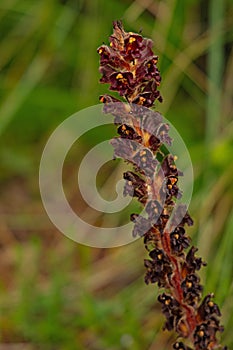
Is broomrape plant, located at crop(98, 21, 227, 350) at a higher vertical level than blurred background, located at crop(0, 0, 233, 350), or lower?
lower

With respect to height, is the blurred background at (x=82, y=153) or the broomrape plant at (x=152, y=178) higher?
the blurred background at (x=82, y=153)

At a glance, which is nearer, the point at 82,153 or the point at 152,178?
the point at 152,178

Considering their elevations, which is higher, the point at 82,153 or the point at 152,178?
the point at 82,153

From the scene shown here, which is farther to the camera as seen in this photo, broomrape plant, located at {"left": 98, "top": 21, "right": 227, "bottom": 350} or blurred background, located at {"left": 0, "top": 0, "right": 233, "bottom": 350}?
blurred background, located at {"left": 0, "top": 0, "right": 233, "bottom": 350}

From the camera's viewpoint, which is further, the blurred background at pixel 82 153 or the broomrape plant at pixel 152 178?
the blurred background at pixel 82 153

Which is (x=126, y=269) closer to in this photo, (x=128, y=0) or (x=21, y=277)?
(x=21, y=277)
